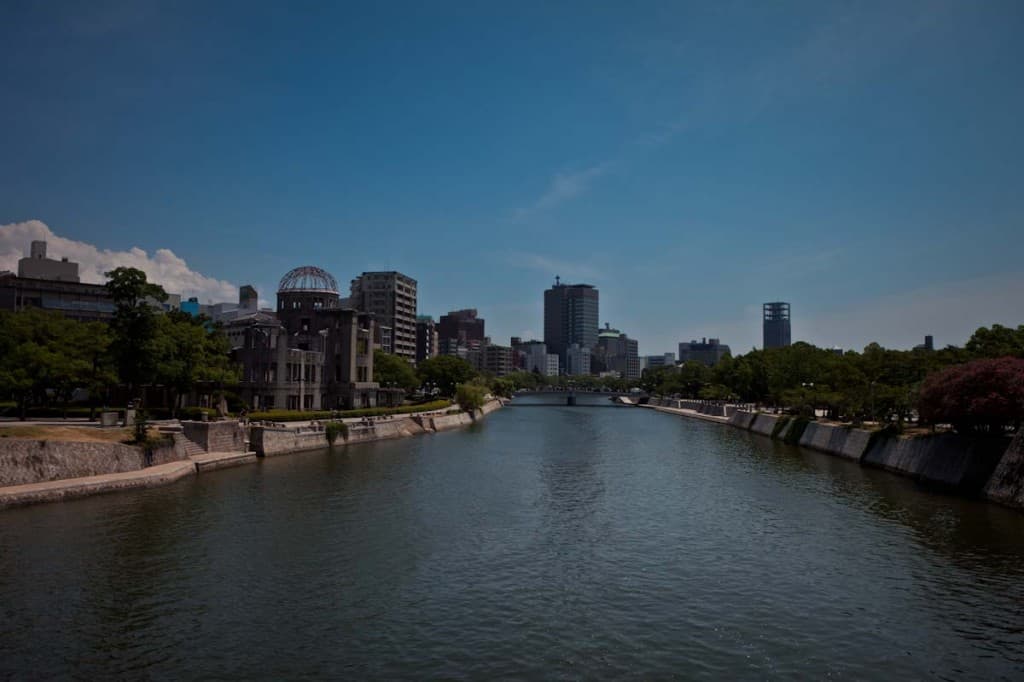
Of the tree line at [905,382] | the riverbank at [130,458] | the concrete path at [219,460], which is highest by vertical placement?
the tree line at [905,382]

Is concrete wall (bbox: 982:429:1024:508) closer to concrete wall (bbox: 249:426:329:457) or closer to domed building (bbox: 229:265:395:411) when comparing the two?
concrete wall (bbox: 249:426:329:457)

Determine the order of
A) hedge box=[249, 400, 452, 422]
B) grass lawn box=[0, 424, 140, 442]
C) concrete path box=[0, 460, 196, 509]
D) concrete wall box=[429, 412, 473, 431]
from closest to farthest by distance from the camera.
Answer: concrete path box=[0, 460, 196, 509] < grass lawn box=[0, 424, 140, 442] < hedge box=[249, 400, 452, 422] < concrete wall box=[429, 412, 473, 431]

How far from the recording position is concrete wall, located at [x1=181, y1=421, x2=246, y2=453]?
205ft

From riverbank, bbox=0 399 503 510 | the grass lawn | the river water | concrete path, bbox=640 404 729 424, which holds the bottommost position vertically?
concrete path, bbox=640 404 729 424

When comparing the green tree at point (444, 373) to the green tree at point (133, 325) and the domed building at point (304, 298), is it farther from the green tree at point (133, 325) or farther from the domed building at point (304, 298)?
the green tree at point (133, 325)

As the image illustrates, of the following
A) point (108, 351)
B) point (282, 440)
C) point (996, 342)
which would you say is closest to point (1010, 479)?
point (996, 342)

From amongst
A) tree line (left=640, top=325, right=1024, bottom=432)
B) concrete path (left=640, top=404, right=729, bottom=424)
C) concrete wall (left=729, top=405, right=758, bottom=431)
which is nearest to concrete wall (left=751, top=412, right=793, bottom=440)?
concrete wall (left=729, top=405, right=758, bottom=431)

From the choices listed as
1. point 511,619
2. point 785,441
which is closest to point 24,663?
point 511,619

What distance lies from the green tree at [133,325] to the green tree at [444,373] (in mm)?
96564

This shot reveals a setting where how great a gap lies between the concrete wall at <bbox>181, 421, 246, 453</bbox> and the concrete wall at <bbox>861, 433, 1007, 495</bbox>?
6414cm

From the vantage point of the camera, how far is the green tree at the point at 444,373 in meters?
160

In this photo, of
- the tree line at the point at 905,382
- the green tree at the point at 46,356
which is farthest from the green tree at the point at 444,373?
the green tree at the point at 46,356

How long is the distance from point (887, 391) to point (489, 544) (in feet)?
201

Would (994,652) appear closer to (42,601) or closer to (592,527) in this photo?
(592,527)
